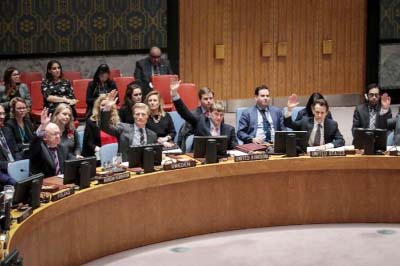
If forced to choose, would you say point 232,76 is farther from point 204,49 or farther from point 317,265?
point 317,265

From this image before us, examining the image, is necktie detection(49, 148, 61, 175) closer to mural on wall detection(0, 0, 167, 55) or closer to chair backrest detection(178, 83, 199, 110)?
chair backrest detection(178, 83, 199, 110)

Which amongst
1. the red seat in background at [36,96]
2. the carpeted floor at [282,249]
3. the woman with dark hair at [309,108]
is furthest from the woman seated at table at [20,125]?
the woman with dark hair at [309,108]

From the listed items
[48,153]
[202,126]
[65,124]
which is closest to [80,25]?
[202,126]

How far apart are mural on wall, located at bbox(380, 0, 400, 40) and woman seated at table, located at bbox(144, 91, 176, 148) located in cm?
631

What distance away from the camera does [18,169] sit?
728 cm

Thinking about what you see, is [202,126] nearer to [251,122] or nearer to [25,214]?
[251,122]

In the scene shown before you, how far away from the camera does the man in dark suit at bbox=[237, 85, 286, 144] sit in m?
9.33

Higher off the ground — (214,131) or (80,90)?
(80,90)

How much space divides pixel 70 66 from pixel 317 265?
21.7 ft

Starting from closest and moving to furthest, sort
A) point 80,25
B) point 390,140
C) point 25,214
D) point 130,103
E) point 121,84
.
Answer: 1. point 25,214
2. point 390,140
3. point 130,103
4. point 121,84
5. point 80,25

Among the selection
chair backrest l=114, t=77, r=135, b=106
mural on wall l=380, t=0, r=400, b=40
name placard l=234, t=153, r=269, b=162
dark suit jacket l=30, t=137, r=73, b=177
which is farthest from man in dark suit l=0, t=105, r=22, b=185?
mural on wall l=380, t=0, r=400, b=40

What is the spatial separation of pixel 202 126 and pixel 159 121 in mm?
633

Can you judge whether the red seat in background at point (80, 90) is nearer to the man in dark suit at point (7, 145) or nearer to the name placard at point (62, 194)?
the man in dark suit at point (7, 145)

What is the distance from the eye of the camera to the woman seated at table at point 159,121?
30.1 feet
